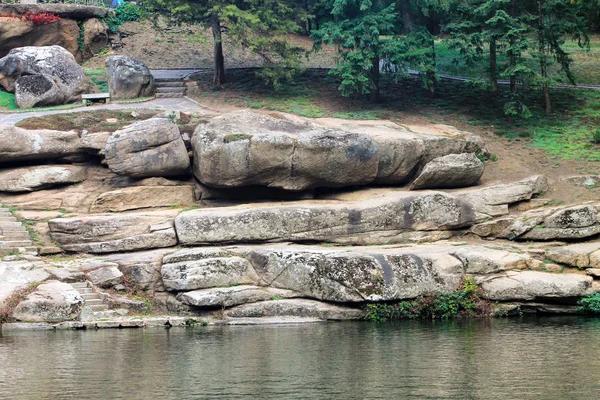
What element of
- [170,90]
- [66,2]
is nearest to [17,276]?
[170,90]

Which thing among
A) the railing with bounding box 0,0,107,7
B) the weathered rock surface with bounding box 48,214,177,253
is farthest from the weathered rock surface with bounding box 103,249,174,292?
the railing with bounding box 0,0,107,7

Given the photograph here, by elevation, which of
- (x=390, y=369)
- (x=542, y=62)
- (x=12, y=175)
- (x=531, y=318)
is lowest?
(x=531, y=318)

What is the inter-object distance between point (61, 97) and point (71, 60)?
2.40m

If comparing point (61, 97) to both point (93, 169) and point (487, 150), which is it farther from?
point (487, 150)

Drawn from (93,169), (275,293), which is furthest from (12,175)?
(275,293)

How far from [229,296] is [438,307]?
6.27 meters

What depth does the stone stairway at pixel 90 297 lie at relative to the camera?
2541 centimetres

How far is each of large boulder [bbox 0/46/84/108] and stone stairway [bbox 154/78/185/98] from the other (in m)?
3.55

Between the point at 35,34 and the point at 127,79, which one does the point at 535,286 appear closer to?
the point at 127,79

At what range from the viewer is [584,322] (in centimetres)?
2397

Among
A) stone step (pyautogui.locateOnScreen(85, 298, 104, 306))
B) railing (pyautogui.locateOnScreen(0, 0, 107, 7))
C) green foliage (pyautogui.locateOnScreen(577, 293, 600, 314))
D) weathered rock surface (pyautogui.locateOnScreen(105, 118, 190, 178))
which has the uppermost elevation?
railing (pyautogui.locateOnScreen(0, 0, 107, 7))

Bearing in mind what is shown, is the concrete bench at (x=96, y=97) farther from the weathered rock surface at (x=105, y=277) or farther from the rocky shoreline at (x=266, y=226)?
the weathered rock surface at (x=105, y=277)

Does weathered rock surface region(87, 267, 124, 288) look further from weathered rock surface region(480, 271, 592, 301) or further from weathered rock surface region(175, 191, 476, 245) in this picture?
weathered rock surface region(480, 271, 592, 301)

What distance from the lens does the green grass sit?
125 ft
